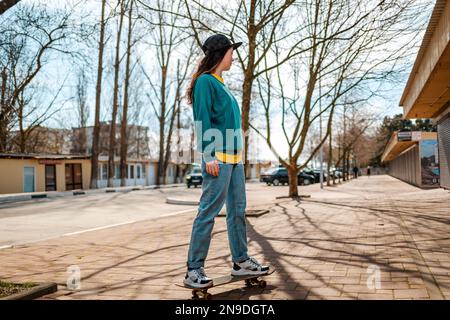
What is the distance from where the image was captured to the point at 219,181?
3521 mm

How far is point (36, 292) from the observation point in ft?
11.8

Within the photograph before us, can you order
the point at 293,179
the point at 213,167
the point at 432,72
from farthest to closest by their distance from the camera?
1. the point at 293,179
2. the point at 432,72
3. the point at 213,167

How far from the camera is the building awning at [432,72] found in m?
8.02

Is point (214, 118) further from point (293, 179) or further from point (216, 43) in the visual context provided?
point (293, 179)

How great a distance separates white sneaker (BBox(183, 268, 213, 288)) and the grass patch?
4.82 feet

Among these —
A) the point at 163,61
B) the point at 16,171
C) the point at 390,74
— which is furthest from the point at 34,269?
the point at 163,61

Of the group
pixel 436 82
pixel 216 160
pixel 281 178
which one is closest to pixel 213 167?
pixel 216 160

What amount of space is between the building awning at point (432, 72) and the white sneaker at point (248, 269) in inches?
231

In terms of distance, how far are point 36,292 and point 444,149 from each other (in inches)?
646

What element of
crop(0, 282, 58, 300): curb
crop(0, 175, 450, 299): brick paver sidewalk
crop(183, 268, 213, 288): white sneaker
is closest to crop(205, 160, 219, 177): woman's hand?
crop(183, 268, 213, 288): white sneaker

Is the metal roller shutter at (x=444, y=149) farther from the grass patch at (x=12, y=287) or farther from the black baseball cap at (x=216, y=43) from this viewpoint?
the grass patch at (x=12, y=287)

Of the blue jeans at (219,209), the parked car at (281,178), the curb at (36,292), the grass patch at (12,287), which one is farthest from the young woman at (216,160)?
the parked car at (281,178)
